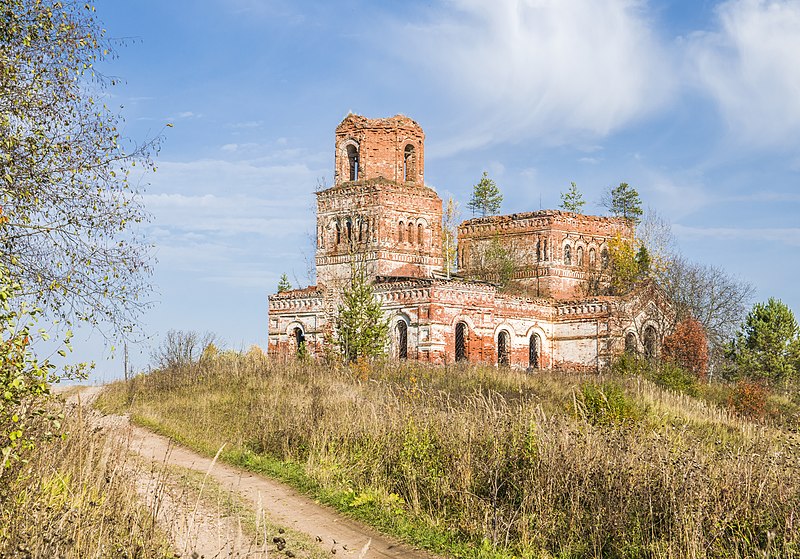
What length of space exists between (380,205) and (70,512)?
32281 mm

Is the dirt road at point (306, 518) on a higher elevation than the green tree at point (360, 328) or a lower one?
lower

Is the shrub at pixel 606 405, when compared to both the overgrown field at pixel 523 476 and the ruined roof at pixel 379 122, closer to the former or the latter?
the overgrown field at pixel 523 476

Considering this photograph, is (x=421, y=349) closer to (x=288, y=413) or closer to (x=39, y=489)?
(x=288, y=413)

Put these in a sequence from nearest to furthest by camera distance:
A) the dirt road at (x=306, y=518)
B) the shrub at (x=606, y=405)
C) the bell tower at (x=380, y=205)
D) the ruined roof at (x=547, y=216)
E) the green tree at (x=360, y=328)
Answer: the dirt road at (x=306, y=518) → the shrub at (x=606, y=405) → the green tree at (x=360, y=328) → the bell tower at (x=380, y=205) → the ruined roof at (x=547, y=216)

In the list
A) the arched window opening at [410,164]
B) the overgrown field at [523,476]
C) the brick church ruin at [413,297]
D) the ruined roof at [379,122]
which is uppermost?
the ruined roof at [379,122]

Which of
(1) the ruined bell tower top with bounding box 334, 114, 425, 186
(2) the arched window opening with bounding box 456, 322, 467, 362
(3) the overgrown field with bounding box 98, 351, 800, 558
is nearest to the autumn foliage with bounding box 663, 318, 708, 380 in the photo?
(2) the arched window opening with bounding box 456, 322, 467, 362

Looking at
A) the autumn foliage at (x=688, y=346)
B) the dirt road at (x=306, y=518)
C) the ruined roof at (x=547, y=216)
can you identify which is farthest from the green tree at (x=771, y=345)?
the dirt road at (x=306, y=518)

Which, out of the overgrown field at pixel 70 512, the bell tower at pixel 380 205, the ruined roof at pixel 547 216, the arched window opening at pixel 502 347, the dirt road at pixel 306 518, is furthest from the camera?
the ruined roof at pixel 547 216

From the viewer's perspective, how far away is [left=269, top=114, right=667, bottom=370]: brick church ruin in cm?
3347

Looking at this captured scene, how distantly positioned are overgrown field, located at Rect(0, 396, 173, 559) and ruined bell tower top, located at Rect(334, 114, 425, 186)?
31554 mm

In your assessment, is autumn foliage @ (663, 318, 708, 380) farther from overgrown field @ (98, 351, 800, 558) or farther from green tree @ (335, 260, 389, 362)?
overgrown field @ (98, 351, 800, 558)

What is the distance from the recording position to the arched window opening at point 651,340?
38.7 m

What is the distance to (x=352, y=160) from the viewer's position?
1577 inches

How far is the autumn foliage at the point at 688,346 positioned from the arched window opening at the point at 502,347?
7.44 meters
